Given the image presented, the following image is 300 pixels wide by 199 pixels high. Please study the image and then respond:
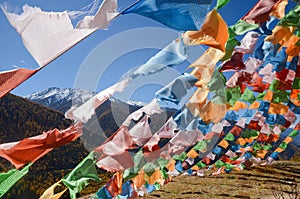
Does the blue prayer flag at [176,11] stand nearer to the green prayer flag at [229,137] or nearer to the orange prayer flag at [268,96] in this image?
the orange prayer flag at [268,96]

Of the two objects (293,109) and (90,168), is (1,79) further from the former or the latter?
(293,109)

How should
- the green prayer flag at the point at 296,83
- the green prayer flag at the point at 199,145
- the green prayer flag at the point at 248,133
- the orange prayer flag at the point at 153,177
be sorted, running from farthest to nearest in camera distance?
the green prayer flag at the point at 248,133
the green prayer flag at the point at 199,145
the green prayer flag at the point at 296,83
the orange prayer flag at the point at 153,177

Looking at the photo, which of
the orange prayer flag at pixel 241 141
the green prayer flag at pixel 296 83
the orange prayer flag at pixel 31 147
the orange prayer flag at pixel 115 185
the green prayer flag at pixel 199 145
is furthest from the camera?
the orange prayer flag at pixel 241 141

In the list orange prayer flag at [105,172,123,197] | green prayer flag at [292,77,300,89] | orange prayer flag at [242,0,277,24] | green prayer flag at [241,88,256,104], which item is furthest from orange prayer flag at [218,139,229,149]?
orange prayer flag at [242,0,277,24]

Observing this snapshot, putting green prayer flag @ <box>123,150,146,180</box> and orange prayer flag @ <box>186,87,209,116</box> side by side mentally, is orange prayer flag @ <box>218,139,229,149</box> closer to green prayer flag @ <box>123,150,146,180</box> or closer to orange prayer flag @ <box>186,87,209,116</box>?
orange prayer flag @ <box>186,87,209,116</box>

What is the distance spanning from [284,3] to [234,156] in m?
5.71

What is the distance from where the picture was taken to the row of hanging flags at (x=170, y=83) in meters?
1.34

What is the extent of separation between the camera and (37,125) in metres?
11.0

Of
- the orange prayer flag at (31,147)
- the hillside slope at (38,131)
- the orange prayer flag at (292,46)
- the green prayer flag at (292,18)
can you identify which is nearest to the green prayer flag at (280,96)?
the orange prayer flag at (292,46)

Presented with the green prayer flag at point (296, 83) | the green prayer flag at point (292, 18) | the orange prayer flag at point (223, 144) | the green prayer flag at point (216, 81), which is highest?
the green prayer flag at point (292, 18)

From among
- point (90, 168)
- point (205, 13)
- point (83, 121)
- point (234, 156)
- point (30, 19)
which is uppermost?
point (30, 19)

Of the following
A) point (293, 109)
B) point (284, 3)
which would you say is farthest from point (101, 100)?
point (293, 109)

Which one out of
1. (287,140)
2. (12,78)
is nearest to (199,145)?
(287,140)

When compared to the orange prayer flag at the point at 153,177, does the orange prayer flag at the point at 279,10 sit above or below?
above
